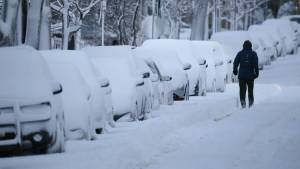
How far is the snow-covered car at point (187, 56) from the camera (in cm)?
2467

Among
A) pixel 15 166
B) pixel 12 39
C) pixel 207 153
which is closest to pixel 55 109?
pixel 15 166

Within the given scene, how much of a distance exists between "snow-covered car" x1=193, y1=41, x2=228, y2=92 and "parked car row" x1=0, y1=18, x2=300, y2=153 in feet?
12.6

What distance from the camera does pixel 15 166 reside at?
37.0ft

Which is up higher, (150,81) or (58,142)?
(150,81)

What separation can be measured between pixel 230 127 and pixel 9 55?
4.99m

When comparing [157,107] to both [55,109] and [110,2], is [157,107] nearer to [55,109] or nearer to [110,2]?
[55,109]

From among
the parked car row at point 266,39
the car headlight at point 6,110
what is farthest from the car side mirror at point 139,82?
the parked car row at point 266,39

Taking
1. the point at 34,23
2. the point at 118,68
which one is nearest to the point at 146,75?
the point at 118,68

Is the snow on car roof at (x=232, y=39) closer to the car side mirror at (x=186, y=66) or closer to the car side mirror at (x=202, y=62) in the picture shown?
the car side mirror at (x=202, y=62)

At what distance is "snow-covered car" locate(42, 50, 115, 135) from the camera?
1427 centimetres

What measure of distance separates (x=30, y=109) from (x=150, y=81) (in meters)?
7.48

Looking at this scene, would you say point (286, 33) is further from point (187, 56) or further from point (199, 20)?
point (187, 56)

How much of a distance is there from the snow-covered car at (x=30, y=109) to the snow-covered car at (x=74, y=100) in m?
0.74

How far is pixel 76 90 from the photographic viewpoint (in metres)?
13.5
